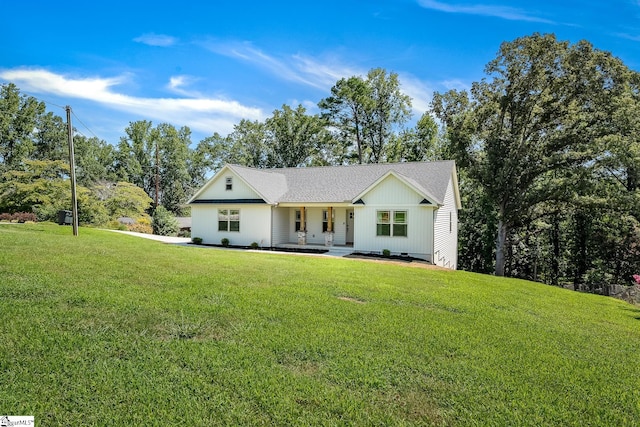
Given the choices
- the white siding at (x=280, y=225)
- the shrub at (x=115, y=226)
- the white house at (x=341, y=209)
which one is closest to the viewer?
the white house at (x=341, y=209)

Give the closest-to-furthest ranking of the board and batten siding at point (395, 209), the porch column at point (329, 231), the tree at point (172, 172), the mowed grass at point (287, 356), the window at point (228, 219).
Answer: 1. the mowed grass at point (287, 356)
2. the board and batten siding at point (395, 209)
3. the porch column at point (329, 231)
4. the window at point (228, 219)
5. the tree at point (172, 172)

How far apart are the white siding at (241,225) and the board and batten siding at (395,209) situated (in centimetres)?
549

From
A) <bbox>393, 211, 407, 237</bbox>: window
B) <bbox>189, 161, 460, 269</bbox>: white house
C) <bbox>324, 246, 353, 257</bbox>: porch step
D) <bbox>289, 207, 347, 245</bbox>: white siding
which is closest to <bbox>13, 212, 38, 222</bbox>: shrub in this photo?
<bbox>189, 161, 460, 269</bbox>: white house

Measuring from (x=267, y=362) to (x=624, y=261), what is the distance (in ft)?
98.0

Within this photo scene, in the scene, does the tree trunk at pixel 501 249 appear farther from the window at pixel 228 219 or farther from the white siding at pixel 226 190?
the window at pixel 228 219

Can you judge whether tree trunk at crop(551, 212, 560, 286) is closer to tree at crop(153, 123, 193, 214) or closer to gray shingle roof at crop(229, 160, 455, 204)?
gray shingle roof at crop(229, 160, 455, 204)

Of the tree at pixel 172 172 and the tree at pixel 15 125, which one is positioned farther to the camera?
the tree at pixel 172 172

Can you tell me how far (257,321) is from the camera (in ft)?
20.2

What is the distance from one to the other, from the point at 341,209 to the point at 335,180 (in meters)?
2.58

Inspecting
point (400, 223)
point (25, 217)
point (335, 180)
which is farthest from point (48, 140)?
point (400, 223)

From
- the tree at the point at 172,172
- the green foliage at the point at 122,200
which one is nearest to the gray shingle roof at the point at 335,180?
the green foliage at the point at 122,200

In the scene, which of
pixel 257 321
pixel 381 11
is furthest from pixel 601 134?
pixel 257 321

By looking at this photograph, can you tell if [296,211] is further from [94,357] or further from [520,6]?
[94,357]

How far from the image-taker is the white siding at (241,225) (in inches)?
890
